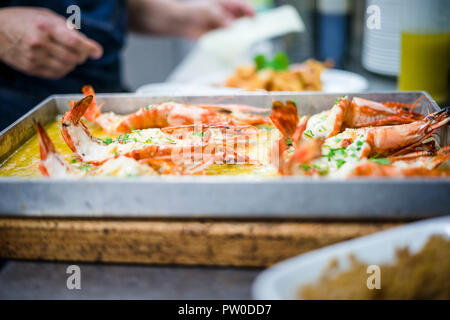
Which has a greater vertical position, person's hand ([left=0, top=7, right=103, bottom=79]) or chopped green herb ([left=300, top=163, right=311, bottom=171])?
person's hand ([left=0, top=7, right=103, bottom=79])

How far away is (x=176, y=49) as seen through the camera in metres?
5.31

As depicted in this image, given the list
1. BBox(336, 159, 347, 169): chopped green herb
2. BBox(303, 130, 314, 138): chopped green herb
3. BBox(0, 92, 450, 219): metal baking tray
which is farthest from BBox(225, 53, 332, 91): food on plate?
BBox(0, 92, 450, 219): metal baking tray

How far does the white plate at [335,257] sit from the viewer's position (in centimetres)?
64

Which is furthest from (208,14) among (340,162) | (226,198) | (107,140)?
(226,198)

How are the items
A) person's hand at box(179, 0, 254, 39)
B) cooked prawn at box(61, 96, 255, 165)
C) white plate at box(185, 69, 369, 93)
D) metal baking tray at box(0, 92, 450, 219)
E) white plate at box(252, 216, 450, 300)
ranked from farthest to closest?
person's hand at box(179, 0, 254, 39), white plate at box(185, 69, 369, 93), cooked prawn at box(61, 96, 255, 165), metal baking tray at box(0, 92, 450, 219), white plate at box(252, 216, 450, 300)

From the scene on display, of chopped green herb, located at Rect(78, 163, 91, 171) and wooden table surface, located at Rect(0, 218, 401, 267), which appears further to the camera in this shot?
chopped green herb, located at Rect(78, 163, 91, 171)

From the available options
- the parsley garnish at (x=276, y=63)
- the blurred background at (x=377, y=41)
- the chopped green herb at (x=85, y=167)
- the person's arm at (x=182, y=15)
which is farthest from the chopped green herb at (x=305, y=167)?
the person's arm at (x=182, y=15)

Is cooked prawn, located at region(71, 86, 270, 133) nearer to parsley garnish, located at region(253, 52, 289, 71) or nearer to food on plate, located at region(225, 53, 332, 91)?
food on plate, located at region(225, 53, 332, 91)

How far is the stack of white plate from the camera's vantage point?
6.98ft

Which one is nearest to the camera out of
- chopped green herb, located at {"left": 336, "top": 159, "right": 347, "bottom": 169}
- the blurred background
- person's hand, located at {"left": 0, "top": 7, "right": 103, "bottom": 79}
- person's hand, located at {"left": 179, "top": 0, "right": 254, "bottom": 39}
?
chopped green herb, located at {"left": 336, "top": 159, "right": 347, "bottom": 169}

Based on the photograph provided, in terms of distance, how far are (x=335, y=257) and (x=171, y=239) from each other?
39cm

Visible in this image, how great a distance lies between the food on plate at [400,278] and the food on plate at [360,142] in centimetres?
24

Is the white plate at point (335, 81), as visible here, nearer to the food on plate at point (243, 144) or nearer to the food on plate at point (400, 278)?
the food on plate at point (243, 144)

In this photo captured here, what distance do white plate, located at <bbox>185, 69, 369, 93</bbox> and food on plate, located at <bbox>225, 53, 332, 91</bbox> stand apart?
3.2 inches
